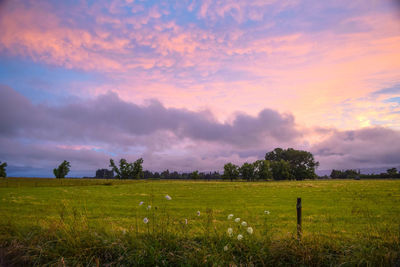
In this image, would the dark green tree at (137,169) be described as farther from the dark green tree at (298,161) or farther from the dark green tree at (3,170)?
the dark green tree at (298,161)

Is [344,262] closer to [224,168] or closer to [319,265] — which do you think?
[319,265]

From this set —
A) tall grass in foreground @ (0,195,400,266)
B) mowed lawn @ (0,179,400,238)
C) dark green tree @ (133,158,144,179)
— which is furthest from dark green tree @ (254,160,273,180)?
tall grass in foreground @ (0,195,400,266)

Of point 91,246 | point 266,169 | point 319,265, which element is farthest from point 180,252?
point 266,169

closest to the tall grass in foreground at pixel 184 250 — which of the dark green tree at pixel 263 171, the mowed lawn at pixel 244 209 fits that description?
the mowed lawn at pixel 244 209

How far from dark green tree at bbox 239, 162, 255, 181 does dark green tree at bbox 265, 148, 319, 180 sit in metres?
26.0

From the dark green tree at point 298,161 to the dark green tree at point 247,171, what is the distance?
85.3ft

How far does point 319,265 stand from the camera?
570cm

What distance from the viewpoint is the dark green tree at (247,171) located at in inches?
5027

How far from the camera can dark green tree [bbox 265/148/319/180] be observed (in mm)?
137500

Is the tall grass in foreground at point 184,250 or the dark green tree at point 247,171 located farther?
the dark green tree at point 247,171

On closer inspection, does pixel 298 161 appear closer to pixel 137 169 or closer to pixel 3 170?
pixel 137 169

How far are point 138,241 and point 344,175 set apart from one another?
224 metres

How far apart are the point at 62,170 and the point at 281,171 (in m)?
125

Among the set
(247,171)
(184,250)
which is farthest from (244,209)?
(247,171)
